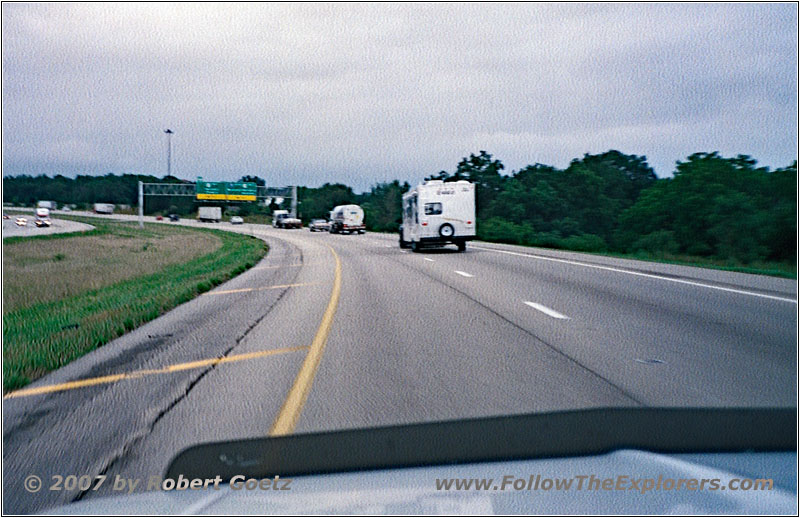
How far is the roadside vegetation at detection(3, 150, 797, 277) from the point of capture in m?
33.8

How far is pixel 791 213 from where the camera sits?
32.2m

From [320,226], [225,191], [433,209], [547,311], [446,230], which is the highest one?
[225,191]

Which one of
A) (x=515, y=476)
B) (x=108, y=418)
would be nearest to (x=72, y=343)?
(x=108, y=418)

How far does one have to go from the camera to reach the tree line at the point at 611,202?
36719 mm

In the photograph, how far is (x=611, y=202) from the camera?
9369cm

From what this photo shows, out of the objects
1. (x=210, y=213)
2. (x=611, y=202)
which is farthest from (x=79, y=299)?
(x=210, y=213)

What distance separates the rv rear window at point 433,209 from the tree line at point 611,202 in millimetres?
8754

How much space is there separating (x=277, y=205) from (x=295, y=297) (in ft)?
546

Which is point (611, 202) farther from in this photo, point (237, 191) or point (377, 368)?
point (377, 368)

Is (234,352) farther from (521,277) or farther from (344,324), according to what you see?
(521,277)

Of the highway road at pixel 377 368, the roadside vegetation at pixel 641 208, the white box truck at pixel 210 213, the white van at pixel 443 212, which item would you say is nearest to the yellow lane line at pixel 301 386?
the highway road at pixel 377 368

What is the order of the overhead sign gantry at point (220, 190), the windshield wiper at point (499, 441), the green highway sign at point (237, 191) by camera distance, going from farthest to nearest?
the green highway sign at point (237, 191)
the overhead sign gantry at point (220, 190)
the windshield wiper at point (499, 441)

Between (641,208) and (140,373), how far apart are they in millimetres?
52935

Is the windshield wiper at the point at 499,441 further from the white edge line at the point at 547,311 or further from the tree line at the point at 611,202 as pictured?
the tree line at the point at 611,202
